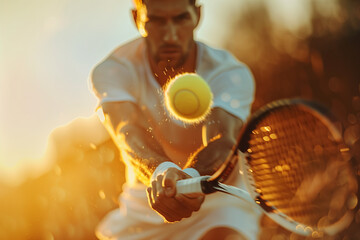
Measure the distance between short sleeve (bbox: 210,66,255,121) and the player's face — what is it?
24 centimetres

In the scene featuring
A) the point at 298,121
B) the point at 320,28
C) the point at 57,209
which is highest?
the point at 298,121

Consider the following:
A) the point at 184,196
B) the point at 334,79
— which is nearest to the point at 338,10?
the point at 334,79

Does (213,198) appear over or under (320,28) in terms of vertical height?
over

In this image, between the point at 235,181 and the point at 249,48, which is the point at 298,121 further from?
Result: the point at 249,48

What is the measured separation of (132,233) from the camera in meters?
3.44

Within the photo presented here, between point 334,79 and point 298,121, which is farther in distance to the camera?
point 334,79

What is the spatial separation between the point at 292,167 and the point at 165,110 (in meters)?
1.08

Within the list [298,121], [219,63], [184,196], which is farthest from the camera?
[219,63]

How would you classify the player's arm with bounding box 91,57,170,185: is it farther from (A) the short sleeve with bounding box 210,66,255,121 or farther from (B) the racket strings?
(B) the racket strings

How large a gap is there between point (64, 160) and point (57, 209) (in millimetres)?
3031

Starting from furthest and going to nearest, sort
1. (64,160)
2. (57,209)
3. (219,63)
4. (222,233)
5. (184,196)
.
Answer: (64,160) → (57,209) → (219,63) → (222,233) → (184,196)

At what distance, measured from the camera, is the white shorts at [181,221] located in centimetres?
317

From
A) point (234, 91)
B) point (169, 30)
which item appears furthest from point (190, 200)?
point (169, 30)

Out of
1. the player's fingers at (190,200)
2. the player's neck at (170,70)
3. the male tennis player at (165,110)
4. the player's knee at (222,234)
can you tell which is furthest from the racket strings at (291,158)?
the player's neck at (170,70)
